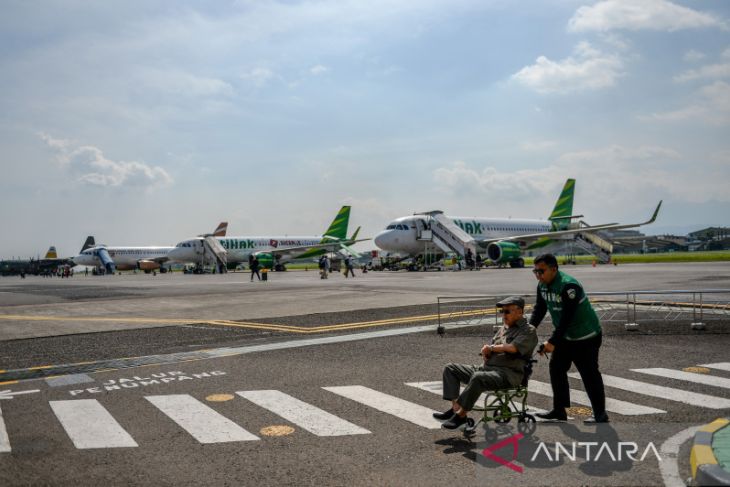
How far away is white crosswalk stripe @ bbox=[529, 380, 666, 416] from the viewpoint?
699 centimetres

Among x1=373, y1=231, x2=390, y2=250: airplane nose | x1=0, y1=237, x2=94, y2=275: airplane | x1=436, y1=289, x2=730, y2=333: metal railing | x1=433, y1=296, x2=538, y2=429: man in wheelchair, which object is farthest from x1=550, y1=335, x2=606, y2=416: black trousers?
x1=0, y1=237, x2=94, y2=275: airplane

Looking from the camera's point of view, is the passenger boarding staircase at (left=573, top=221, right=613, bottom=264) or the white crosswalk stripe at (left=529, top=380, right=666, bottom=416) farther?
the passenger boarding staircase at (left=573, top=221, right=613, bottom=264)

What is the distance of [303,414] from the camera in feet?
23.5

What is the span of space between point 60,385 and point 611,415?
7965 millimetres

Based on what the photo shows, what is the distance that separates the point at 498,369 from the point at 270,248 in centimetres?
7322

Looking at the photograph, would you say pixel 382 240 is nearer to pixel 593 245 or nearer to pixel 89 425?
pixel 593 245

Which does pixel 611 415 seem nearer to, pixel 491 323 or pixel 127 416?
pixel 127 416

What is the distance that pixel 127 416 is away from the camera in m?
7.23

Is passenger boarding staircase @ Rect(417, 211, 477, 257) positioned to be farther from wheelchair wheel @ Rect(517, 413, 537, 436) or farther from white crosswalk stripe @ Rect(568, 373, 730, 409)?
wheelchair wheel @ Rect(517, 413, 537, 436)

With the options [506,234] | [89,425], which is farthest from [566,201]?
[89,425]

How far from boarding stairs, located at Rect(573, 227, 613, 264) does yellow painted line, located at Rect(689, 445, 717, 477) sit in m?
62.6

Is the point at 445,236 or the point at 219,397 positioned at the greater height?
the point at 445,236

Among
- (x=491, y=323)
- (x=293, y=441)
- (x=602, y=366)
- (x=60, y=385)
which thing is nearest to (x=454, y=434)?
(x=293, y=441)

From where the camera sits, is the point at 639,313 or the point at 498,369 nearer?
the point at 498,369
